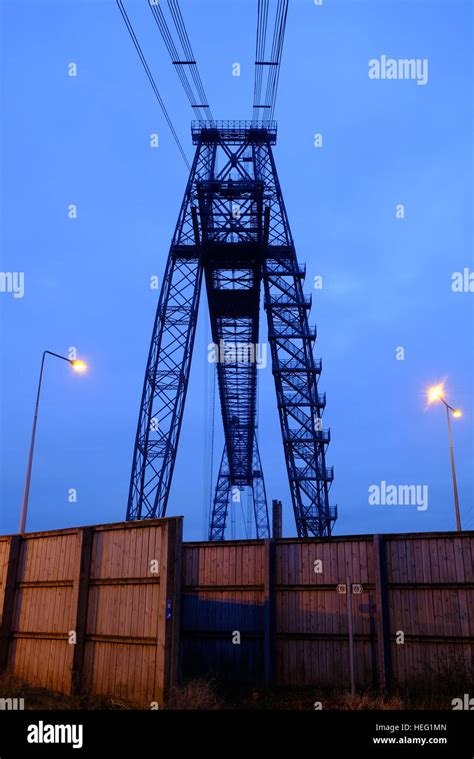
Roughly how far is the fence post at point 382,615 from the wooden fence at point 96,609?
3.51 m

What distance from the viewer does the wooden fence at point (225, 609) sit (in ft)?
32.0

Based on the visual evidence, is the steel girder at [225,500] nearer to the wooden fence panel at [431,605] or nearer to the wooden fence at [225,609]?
the wooden fence at [225,609]

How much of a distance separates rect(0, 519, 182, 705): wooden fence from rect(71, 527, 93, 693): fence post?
0.02 meters

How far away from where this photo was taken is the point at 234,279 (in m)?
33.0

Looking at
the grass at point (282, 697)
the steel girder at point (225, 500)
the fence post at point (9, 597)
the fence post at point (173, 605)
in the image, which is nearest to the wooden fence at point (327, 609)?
the grass at point (282, 697)

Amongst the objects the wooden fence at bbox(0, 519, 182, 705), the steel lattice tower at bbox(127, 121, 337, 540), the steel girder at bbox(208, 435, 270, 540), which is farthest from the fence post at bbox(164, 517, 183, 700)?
the steel girder at bbox(208, 435, 270, 540)

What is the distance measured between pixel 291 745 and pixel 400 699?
355cm

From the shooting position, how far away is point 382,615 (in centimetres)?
1066

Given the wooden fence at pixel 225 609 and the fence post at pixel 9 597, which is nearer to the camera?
the wooden fence at pixel 225 609

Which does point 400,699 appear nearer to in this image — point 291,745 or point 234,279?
point 291,745

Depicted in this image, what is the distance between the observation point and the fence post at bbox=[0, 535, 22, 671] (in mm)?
11969

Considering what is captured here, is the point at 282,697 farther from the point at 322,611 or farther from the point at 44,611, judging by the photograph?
the point at 44,611

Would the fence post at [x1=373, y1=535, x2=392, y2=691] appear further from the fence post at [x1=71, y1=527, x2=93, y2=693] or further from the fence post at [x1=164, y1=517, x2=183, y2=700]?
the fence post at [x1=71, y1=527, x2=93, y2=693]

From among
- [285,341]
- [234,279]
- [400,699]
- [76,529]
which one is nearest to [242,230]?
[234,279]
